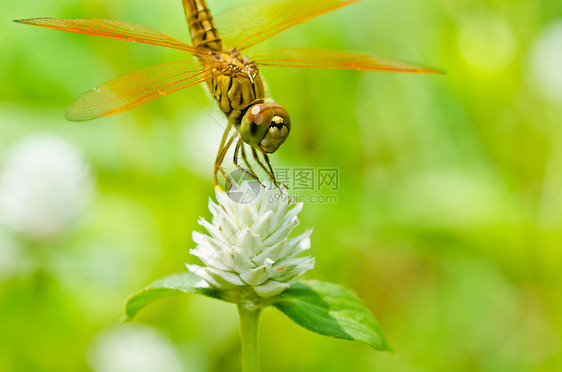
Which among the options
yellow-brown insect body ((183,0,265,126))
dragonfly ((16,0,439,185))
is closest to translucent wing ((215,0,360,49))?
dragonfly ((16,0,439,185))

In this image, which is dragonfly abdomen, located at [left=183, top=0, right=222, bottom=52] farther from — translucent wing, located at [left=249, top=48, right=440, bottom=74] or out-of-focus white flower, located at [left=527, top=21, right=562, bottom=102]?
out-of-focus white flower, located at [left=527, top=21, right=562, bottom=102]

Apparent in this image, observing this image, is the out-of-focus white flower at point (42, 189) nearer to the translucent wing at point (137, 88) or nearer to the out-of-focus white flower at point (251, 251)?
the translucent wing at point (137, 88)

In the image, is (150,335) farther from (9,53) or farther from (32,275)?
(9,53)

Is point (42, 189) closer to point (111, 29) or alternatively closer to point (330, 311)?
point (111, 29)

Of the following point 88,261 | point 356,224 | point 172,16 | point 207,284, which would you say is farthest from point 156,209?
point 207,284

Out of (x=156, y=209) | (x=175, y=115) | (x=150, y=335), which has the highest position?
(x=175, y=115)

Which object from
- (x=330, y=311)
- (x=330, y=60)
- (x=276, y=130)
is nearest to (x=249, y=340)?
(x=330, y=311)

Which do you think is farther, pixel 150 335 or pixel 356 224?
pixel 356 224
